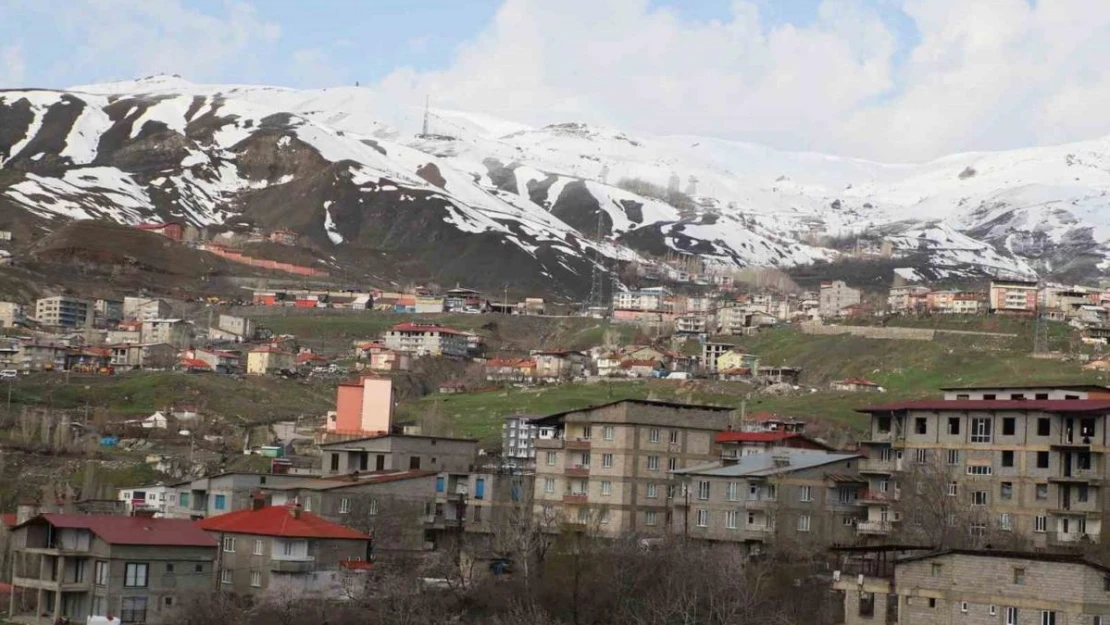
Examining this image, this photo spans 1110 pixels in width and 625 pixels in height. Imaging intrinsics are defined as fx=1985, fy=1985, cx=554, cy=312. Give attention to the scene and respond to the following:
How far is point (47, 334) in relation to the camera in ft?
543

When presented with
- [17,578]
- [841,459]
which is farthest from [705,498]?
[17,578]

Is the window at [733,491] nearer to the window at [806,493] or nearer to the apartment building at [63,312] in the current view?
the window at [806,493]

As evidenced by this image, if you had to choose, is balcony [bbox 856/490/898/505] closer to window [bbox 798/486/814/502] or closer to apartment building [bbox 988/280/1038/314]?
window [bbox 798/486/814/502]

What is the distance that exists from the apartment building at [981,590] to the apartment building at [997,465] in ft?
25.6

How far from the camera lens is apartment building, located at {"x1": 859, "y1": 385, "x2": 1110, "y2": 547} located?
55.4 meters

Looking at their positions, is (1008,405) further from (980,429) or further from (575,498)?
(575,498)

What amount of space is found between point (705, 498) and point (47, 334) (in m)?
115

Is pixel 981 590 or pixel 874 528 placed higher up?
pixel 874 528

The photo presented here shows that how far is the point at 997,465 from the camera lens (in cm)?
5778

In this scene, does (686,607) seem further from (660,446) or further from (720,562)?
(660,446)

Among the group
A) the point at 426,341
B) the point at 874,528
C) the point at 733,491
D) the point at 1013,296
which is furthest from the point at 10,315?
the point at 874,528

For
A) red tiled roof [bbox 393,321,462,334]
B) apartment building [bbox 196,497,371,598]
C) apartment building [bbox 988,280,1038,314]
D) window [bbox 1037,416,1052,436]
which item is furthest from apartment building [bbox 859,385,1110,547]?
apartment building [bbox 988,280,1038,314]

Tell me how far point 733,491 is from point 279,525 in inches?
546

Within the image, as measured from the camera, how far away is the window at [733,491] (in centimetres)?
5947
